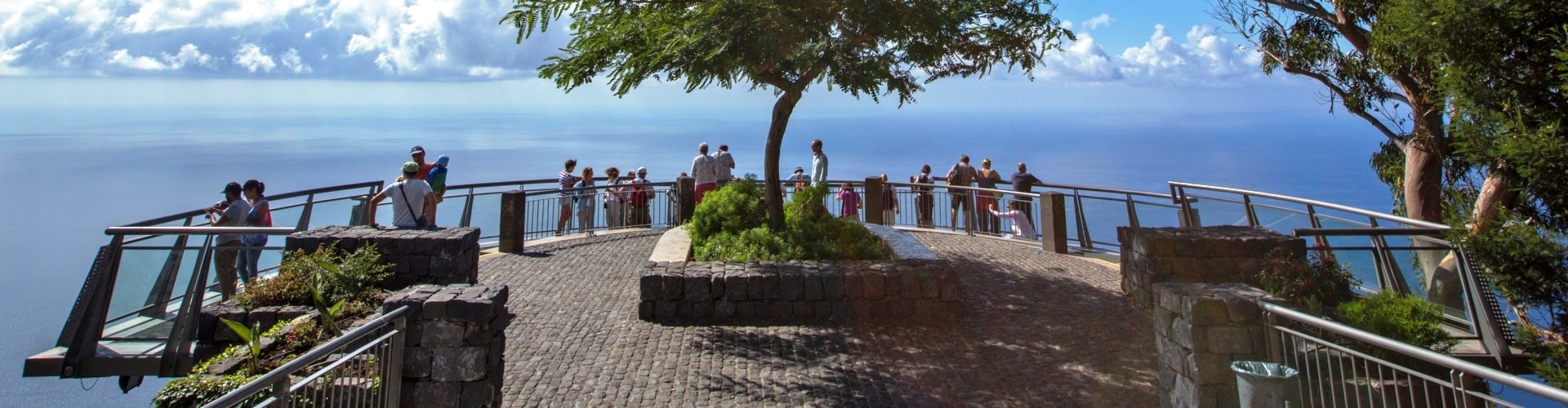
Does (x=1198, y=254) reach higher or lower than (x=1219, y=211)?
lower

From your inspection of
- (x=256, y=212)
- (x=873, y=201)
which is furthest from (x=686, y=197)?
(x=256, y=212)

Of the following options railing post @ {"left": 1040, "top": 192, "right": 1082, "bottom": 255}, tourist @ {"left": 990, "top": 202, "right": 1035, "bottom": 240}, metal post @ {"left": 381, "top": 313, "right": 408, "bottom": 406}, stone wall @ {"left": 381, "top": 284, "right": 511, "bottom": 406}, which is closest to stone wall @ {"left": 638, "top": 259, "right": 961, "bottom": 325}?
stone wall @ {"left": 381, "top": 284, "right": 511, "bottom": 406}

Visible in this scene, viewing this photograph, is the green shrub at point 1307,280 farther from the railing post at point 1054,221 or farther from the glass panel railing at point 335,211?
the glass panel railing at point 335,211

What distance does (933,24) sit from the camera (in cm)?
1048

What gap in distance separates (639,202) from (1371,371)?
42.3 ft

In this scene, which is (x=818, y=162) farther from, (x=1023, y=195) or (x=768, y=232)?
(x=768, y=232)

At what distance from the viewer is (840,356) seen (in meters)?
7.45

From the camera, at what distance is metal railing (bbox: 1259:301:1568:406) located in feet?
10.7

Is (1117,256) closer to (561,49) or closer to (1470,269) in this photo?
(1470,269)

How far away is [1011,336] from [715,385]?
306 cm

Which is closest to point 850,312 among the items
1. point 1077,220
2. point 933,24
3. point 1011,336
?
point 1011,336

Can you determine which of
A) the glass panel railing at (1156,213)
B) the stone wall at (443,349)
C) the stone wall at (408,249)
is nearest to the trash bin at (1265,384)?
the stone wall at (443,349)

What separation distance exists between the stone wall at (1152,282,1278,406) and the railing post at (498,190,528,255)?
10.4 m

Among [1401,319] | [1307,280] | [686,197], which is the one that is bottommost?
[1401,319]
